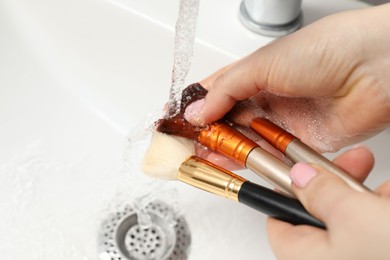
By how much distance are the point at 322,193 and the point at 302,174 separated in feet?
0.08

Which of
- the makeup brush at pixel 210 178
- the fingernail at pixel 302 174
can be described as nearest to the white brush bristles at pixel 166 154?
the makeup brush at pixel 210 178

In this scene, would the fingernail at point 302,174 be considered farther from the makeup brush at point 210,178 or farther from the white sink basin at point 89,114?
the white sink basin at point 89,114

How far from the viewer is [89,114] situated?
50cm

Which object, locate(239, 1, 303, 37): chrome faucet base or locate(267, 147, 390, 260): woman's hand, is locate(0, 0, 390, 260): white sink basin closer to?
locate(239, 1, 303, 37): chrome faucet base

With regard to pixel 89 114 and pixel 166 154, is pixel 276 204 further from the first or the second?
pixel 89 114

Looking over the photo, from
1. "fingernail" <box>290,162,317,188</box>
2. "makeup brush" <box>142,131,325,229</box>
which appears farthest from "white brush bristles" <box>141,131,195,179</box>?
"fingernail" <box>290,162,317,188</box>

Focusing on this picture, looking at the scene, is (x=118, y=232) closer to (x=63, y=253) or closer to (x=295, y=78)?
(x=63, y=253)

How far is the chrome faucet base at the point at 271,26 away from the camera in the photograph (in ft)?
1.43

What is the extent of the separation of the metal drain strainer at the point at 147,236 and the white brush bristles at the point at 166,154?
79 mm

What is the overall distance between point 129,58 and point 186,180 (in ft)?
0.49

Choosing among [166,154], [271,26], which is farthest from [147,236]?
[271,26]

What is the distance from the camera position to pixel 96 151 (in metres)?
0.48

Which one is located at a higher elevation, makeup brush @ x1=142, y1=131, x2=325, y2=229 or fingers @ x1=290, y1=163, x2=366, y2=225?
fingers @ x1=290, y1=163, x2=366, y2=225

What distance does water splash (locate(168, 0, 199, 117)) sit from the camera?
351 mm
